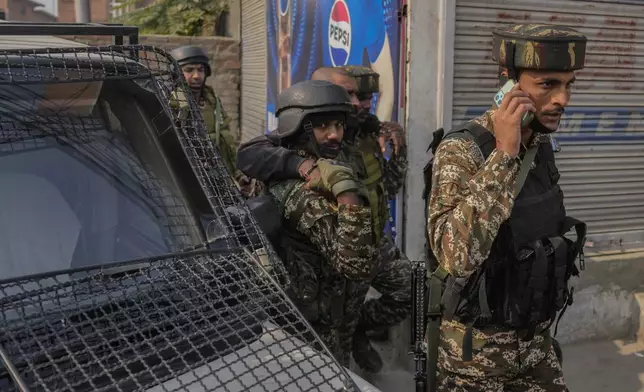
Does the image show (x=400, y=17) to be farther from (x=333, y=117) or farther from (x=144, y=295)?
(x=144, y=295)

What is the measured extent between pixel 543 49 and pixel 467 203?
2.06ft

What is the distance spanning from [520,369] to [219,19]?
12.7 m

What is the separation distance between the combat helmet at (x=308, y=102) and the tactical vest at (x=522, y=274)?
1099 mm

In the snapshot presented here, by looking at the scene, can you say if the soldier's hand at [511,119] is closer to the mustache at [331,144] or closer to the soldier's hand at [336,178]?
the soldier's hand at [336,178]

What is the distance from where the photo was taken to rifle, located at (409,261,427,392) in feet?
9.47

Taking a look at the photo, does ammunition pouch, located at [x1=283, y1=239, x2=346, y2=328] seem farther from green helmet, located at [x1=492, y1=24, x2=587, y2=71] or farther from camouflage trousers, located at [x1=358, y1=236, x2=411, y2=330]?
green helmet, located at [x1=492, y1=24, x2=587, y2=71]

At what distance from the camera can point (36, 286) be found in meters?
2.00

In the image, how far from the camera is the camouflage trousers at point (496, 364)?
275 cm

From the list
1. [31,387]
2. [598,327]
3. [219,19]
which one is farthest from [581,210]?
[219,19]

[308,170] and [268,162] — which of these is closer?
[308,170]

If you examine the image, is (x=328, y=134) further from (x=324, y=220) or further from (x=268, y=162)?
(x=324, y=220)

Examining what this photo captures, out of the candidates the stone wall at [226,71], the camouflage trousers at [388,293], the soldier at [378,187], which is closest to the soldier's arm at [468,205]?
the soldier at [378,187]

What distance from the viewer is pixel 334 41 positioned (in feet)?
22.7

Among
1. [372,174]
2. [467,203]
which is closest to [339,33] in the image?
[372,174]
